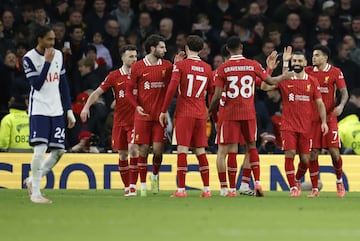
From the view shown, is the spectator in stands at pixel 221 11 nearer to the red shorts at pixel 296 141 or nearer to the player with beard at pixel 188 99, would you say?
the red shorts at pixel 296 141

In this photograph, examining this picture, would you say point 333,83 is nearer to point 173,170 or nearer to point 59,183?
Answer: point 173,170

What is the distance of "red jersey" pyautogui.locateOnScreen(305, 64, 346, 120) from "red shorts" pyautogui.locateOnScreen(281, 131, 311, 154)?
0.63 meters

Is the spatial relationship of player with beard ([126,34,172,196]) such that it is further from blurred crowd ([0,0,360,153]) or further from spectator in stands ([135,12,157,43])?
spectator in stands ([135,12,157,43])

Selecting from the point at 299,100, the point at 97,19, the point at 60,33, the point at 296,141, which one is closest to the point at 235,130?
the point at 296,141

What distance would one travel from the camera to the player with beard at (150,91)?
60.5 ft

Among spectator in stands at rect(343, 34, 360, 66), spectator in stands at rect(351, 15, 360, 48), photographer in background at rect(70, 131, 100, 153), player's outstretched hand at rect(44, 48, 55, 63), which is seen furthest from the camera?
spectator in stands at rect(351, 15, 360, 48)

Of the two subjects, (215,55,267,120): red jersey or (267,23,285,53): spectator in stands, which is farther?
(267,23,285,53): spectator in stands

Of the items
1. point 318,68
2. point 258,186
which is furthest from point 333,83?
point 258,186

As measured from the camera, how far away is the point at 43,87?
627 inches

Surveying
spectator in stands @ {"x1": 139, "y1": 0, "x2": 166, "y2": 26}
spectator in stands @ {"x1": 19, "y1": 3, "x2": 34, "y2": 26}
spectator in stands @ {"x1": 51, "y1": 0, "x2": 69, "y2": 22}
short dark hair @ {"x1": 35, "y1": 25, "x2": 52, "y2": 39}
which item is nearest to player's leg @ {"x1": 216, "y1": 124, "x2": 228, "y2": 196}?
short dark hair @ {"x1": 35, "y1": 25, "x2": 52, "y2": 39}

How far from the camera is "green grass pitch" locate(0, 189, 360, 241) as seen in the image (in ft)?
39.1

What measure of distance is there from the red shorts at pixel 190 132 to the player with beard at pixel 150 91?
18.1 inches

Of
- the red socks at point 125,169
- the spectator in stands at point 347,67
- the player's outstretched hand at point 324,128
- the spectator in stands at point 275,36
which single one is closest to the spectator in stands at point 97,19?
the spectator in stands at point 275,36

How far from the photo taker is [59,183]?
2262cm
